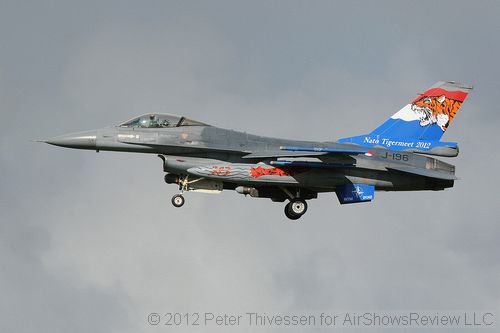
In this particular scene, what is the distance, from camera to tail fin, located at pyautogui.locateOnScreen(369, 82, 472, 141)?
1204 inches

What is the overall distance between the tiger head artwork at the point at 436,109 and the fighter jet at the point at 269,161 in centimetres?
89

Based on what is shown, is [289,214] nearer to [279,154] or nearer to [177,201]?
[279,154]

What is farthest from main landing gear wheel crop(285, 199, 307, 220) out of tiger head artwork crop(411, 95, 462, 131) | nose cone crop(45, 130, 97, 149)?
nose cone crop(45, 130, 97, 149)

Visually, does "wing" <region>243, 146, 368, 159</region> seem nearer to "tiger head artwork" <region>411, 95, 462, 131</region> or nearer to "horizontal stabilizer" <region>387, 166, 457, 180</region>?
"horizontal stabilizer" <region>387, 166, 457, 180</region>

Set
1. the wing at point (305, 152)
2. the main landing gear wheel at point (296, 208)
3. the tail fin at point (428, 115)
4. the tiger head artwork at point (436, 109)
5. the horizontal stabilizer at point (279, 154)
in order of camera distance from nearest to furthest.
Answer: the wing at point (305, 152), the horizontal stabilizer at point (279, 154), the main landing gear wheel at point (296, 208), the tail fin at point (428, 115), the tiger head artwork at point (436, 109)

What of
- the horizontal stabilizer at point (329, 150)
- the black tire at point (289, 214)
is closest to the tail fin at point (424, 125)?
the horizontal stabilizer at point (329, 150)

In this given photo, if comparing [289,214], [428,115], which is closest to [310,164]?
[289,214]

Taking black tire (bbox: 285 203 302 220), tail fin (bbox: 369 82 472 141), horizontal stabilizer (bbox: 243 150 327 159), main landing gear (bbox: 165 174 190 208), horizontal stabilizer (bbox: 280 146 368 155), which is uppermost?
tail fin (bbox: 369 82 472 141)

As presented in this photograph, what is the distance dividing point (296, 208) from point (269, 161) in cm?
198

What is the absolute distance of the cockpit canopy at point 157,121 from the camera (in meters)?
28.0

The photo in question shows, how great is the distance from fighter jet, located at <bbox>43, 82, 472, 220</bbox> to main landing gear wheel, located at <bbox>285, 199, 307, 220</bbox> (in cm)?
3

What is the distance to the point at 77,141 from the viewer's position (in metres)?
27.6

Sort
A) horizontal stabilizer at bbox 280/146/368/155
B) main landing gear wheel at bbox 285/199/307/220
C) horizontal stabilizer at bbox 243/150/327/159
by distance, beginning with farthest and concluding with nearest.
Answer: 1. main landing gear wheel at bbox 285/199/307/220
2. horizontal stabilizer at bbox 243/150/327/159
3. horizontal stabilizer at bbox 280/146/368/155

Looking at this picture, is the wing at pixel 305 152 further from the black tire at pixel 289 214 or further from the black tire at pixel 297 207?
the black tire at pixel 289 214
